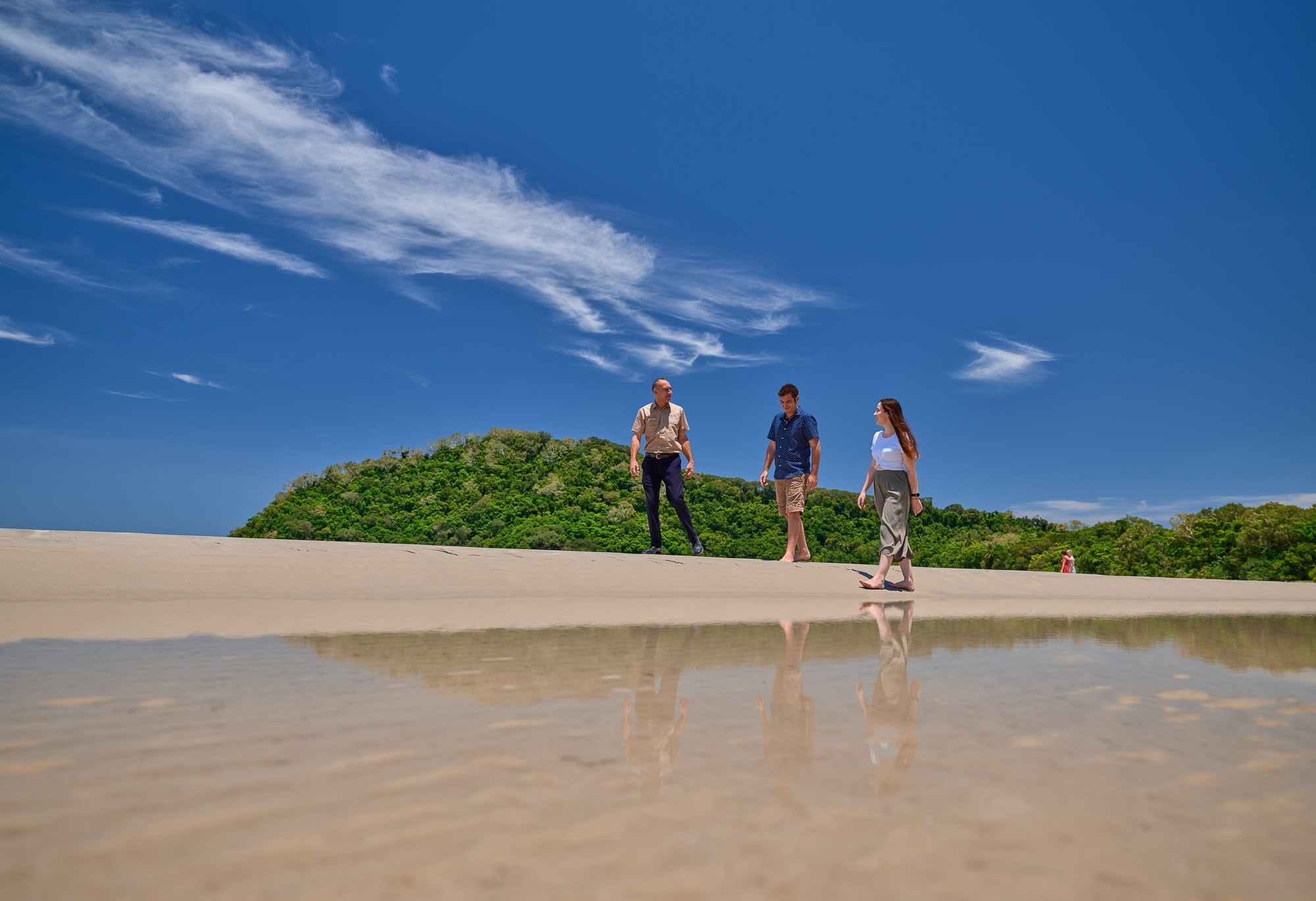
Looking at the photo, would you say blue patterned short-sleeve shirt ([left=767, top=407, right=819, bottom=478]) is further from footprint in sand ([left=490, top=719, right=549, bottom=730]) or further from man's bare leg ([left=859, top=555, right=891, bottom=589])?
footprint in sand ([left=490, top=719, right=549, bottom=730])

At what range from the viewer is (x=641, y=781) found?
1.64 meters

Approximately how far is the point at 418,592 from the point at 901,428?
192 inches

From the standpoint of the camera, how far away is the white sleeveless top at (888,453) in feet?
25.5

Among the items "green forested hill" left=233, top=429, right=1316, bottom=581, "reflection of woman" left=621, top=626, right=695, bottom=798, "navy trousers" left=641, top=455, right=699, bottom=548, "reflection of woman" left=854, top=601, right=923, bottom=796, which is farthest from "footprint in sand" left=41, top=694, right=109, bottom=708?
"green forested hill" left=233, top=429, right=1316, bottom=581

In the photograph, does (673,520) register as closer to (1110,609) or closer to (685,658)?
(1110,609)

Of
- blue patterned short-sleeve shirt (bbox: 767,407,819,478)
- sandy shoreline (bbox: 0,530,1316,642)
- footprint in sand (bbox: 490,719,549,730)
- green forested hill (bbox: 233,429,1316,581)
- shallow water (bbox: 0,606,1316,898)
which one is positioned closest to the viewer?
shallow water (bbox: 0,606,1316,898)

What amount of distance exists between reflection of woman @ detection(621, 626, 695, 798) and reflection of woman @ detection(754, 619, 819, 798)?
Result: 234 mm

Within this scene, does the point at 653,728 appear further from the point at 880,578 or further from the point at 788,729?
the point at 880,578

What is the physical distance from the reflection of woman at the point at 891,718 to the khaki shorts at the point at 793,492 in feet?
19.3

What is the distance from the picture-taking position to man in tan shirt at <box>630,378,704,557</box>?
386 inches

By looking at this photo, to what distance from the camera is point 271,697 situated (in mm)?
2410

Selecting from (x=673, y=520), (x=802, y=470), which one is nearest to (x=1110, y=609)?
(x=802, y=470)

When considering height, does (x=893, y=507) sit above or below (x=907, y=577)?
above

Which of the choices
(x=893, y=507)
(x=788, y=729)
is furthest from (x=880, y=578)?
(x=788, y=729)
